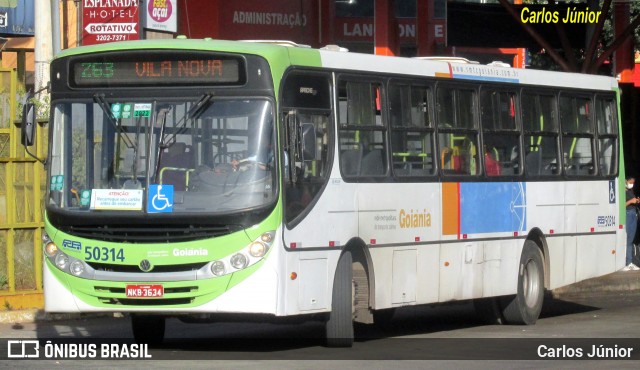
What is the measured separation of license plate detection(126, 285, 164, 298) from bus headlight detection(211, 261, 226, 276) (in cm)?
47

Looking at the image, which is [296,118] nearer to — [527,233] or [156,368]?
[156,368]

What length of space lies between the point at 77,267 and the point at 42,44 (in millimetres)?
7445

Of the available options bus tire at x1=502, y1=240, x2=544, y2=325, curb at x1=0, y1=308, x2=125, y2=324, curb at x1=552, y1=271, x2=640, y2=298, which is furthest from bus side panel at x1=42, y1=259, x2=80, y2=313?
curb at x1=552, y1=271, x2=640, y2=298

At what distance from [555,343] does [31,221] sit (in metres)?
6.57

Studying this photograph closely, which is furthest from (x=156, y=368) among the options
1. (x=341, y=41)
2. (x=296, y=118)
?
(x=341, y=41)

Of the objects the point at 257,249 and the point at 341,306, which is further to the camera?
the point at 341,306

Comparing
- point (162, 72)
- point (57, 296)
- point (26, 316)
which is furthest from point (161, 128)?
point (26, 316)

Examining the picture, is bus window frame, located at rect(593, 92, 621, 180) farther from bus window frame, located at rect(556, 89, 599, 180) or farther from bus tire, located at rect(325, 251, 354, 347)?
bus tire, located at rect(325, 251, 354, 347)

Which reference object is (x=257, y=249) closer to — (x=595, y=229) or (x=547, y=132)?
(x=547, y=132)

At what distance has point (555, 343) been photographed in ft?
46.1

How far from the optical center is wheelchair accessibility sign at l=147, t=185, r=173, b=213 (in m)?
12.1

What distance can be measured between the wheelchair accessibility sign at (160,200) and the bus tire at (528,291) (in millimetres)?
5627

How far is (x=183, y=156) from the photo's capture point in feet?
39.9

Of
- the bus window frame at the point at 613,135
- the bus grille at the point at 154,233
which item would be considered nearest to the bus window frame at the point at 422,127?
the bus grille at the point at 154,233
